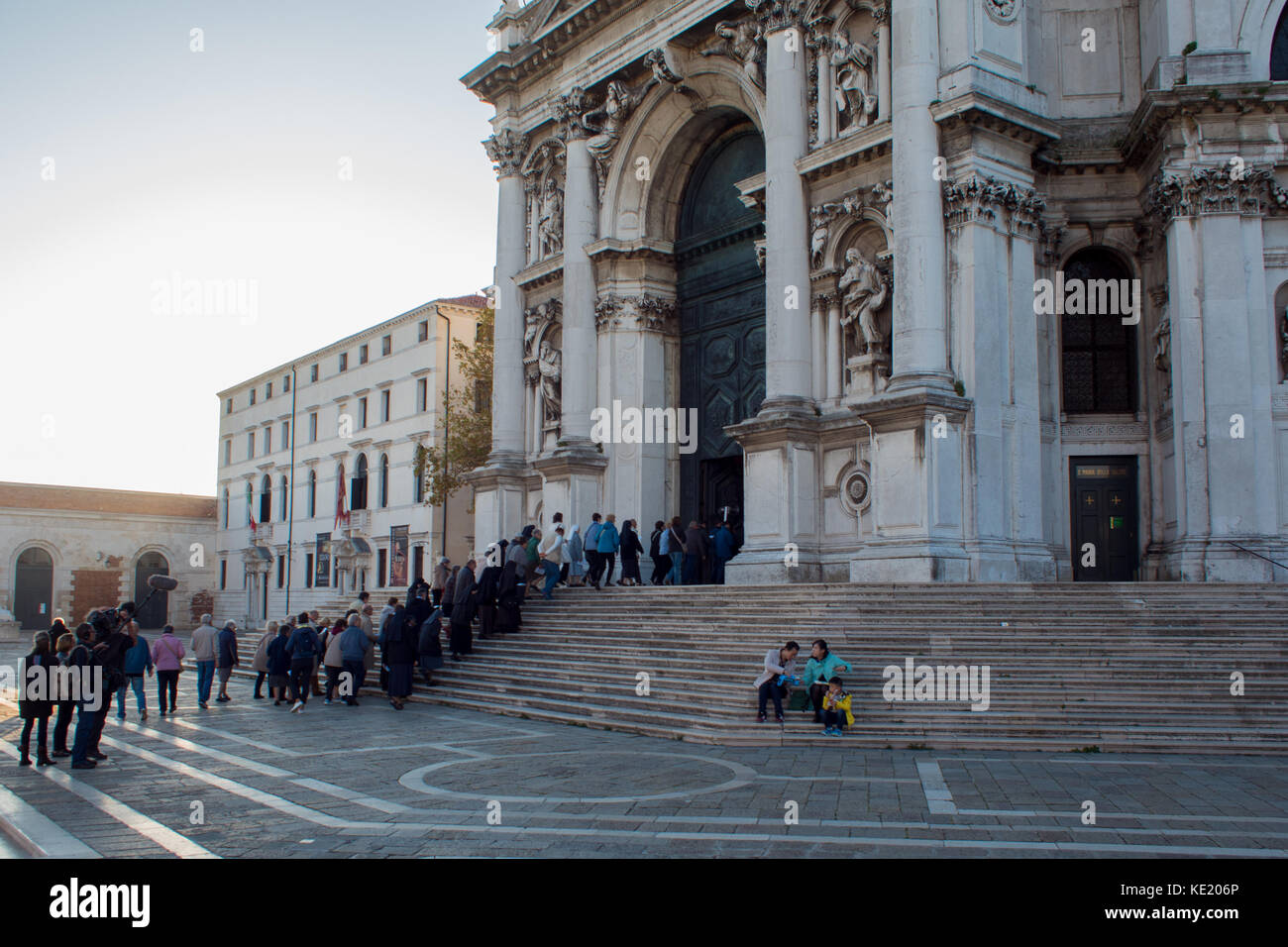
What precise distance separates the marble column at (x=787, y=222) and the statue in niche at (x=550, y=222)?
7.92m

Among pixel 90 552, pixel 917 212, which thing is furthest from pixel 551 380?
pixel 90 552

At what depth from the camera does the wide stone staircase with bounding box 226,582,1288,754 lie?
12453mm

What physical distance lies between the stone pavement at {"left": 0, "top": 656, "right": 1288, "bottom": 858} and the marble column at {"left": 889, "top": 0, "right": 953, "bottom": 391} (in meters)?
8.26

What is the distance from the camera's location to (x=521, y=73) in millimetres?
28953

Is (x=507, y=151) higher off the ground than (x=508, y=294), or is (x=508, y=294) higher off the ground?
(x=507, y=151)

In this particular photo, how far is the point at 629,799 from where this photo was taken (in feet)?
30.5

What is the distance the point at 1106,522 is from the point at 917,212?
22.8 feet

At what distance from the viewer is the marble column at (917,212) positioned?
60.6 ft

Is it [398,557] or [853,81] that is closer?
[853,81]

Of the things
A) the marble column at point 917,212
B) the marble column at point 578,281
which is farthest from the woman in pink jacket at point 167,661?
the marble column at point 917,212

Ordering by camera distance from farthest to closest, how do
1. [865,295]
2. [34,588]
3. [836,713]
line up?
[34,588] → [865,295] → [836,713]

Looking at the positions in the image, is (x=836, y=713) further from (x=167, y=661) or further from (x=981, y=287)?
(x=167, y=661)

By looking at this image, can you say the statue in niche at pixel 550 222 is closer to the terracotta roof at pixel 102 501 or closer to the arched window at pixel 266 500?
the arched window at pixel 266 500
